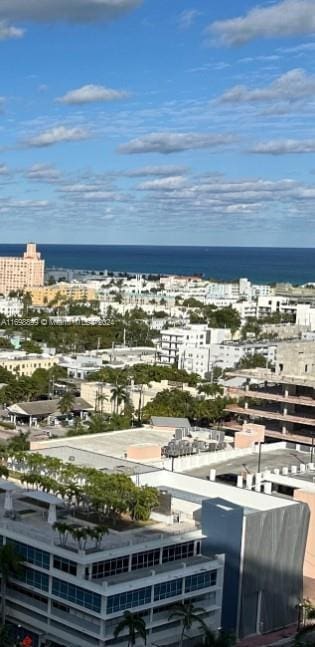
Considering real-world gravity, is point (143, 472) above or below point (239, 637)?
above

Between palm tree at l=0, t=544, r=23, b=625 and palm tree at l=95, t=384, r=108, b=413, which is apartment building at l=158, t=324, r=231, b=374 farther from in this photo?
palm tree at l=0, t=544, r=23, b=625

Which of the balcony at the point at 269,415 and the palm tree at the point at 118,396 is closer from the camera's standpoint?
the balcony at the point at 269,415

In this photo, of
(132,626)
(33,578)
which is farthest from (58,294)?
(132,626)

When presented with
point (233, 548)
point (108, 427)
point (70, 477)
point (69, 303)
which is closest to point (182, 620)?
point (233, 548)

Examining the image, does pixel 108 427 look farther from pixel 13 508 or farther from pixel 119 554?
pixel 119 554

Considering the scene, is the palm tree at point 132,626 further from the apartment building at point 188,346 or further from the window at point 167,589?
the apartment building at point 188,346

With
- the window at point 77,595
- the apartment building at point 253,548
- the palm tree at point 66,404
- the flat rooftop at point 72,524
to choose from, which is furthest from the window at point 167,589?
the palm tree at point 66,404

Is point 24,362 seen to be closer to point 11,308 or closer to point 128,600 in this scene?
point 128,600
